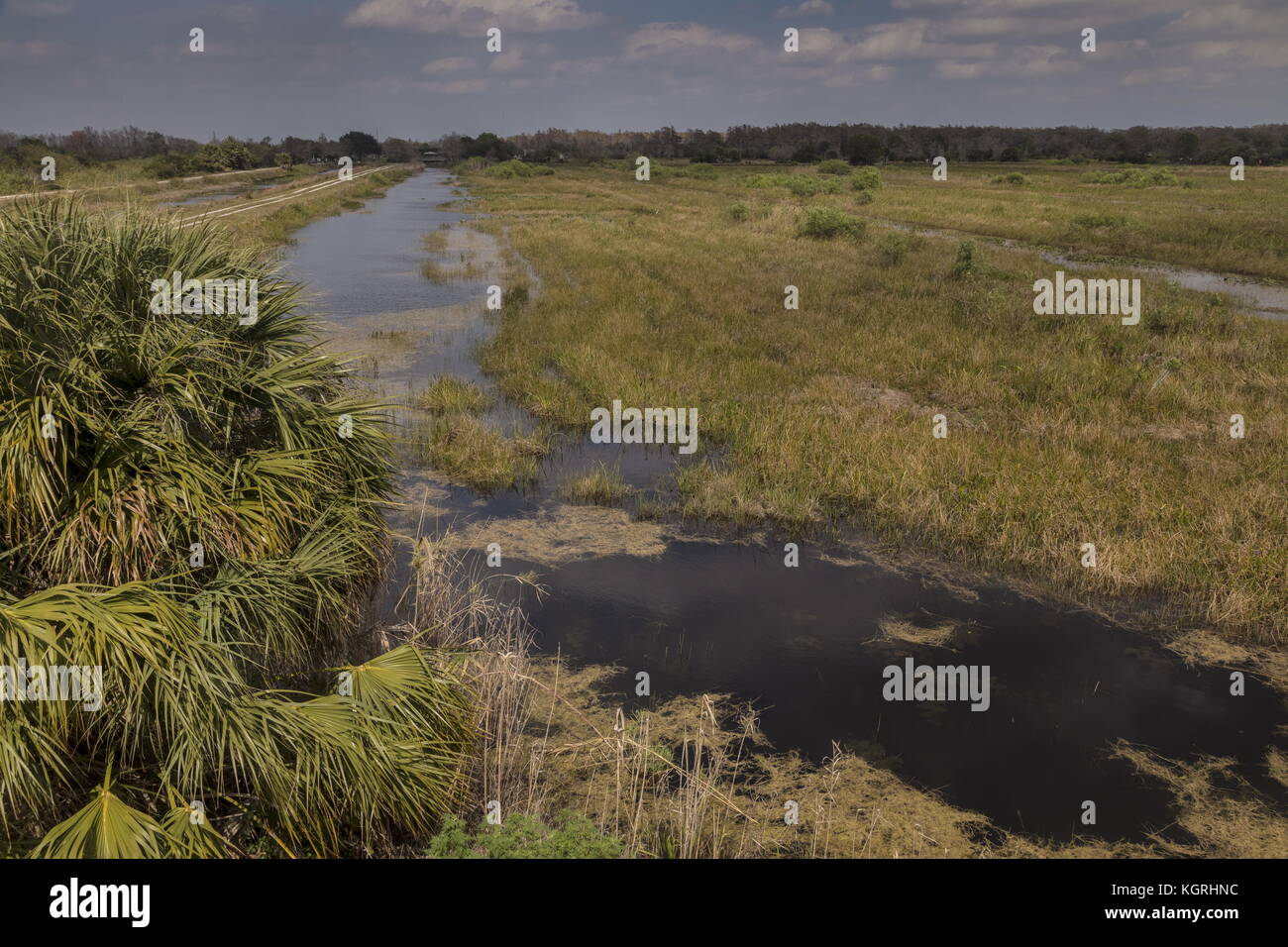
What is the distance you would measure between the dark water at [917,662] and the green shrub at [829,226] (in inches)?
1204

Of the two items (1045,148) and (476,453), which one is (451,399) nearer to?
(476,453)

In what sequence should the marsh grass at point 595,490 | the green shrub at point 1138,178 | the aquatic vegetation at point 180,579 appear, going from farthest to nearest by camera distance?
the green shrub at point 1138,178 → the marsh grass at point 595,490 → the aquatic vegetation at point 180,579

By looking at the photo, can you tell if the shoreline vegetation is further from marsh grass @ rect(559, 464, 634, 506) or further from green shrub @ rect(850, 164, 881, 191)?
green shrub @ rect(850, 164, 881, 191)

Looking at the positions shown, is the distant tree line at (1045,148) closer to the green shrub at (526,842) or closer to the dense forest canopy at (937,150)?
the dense forest canopy at (937,150)

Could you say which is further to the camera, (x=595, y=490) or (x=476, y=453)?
(x=476, y=453)

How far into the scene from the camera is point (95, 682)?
513 centimetres

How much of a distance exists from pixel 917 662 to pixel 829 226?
3392 cm

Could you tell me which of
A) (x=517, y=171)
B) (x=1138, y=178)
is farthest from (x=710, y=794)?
(x=517, y=171)

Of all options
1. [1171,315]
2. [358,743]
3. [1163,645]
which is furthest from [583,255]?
[358,743]

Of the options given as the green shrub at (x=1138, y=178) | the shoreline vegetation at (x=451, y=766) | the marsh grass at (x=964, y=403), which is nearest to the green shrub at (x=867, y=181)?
the green shrub at (x=1138, y=178)

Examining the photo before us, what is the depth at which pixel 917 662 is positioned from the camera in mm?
9789

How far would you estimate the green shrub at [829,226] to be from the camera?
40.1 meters

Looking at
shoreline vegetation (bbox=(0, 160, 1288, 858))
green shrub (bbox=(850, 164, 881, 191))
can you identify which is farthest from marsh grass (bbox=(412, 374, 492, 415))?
green shrub (bbox=(850, 164, 881, 191))

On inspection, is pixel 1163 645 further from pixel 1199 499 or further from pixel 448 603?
pixel 448 603
